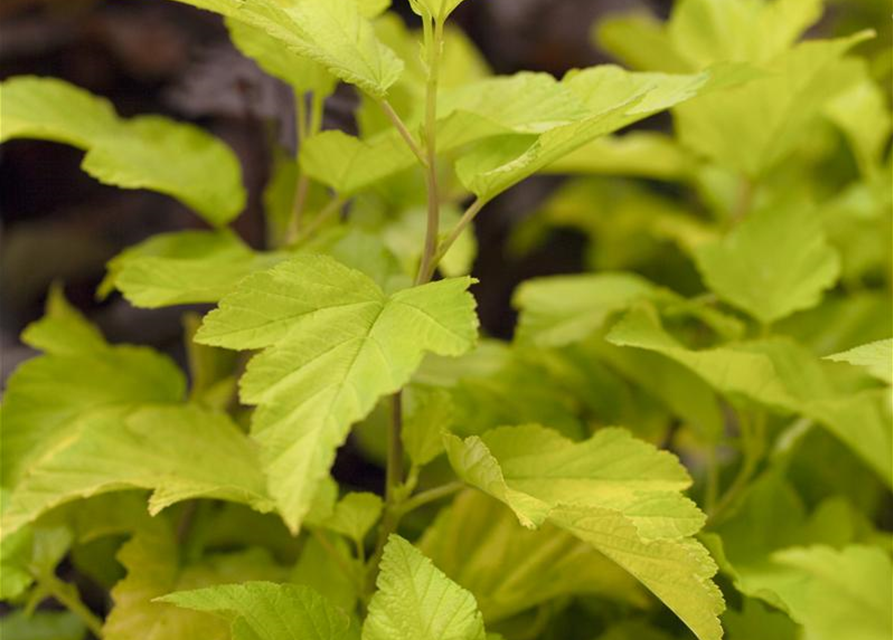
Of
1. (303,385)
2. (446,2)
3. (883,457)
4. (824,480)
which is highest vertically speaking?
(446,2)

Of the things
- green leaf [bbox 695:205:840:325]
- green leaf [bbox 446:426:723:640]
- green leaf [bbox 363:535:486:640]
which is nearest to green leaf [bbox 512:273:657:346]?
green leaf [bbox 695:205:840:325]

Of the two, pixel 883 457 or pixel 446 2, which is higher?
pixel 446 2

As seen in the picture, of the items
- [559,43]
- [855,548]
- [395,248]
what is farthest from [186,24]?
[855,548]

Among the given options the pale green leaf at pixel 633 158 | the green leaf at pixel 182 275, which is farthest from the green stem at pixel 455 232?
the pale green leaf at pixel 633 158

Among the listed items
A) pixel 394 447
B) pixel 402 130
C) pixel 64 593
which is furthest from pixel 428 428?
pixel 64 593

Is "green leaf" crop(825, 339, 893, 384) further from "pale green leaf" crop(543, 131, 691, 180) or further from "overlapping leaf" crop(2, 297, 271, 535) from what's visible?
"pale green leaf" crop(543, 131, 691, 180)

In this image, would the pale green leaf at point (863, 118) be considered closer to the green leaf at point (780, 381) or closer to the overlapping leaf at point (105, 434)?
the green leaf at point (780, 381)

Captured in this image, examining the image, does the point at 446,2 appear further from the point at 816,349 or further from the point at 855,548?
the point at 816,349
